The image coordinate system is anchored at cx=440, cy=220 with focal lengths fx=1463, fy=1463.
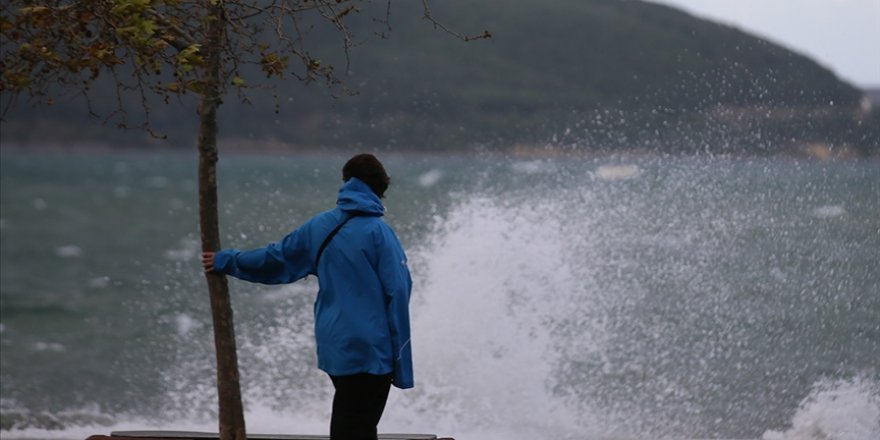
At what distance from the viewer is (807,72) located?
231 feet

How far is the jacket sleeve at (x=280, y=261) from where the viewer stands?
21.9ft

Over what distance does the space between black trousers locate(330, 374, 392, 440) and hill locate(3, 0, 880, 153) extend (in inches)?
2777

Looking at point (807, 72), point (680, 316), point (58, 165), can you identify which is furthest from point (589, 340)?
point (58, 165)

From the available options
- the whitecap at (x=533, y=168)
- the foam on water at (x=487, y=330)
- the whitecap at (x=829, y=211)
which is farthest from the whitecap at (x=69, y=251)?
the foam on water at (x=487, y=330)

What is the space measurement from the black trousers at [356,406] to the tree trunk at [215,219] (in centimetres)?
87

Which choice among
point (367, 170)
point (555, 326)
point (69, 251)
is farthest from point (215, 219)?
point (69, 251)

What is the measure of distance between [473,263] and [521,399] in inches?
106

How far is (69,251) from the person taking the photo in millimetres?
64750

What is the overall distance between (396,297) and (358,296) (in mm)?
170

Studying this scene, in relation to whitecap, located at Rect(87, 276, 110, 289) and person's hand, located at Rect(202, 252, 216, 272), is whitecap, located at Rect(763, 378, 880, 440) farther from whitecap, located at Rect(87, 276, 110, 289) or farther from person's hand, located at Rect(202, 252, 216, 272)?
whitecap, located at Rect(87, 276, 110, 289)

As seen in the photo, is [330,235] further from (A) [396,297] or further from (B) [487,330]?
(B) [487,330]

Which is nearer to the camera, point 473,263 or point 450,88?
point 473,263

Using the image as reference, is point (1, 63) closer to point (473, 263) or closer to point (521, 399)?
point (521, 399)

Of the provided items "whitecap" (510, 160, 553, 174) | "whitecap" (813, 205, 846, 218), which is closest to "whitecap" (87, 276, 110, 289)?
"whitecap" (510, 160, 553, 174)
